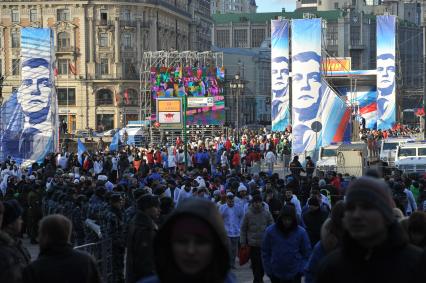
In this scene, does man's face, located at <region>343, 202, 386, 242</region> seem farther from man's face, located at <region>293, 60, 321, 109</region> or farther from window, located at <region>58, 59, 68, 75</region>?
window, located at <region>58, 59, 68, 75</region>

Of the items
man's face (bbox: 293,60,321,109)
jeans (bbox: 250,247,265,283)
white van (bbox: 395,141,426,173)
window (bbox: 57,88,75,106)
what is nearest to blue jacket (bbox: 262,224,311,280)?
jeans (bbox: 250,247,265,283)

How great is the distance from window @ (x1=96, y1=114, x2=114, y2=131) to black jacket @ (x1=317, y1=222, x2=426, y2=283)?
90.8m

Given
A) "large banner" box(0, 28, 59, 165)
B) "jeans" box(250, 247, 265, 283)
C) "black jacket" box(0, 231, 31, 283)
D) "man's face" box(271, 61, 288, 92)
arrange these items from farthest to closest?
"man's face" box(271, 61, 288, 92) → "large banner" box(0, 28, 59, 165) → "jeans" box(250, 247, 265, 283) → "black jacket" box(0, 231, 31, 283)

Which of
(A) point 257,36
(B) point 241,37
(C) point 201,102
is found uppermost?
(A) point 257,36

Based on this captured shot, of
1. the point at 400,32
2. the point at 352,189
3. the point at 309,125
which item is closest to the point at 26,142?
the point at 309,125

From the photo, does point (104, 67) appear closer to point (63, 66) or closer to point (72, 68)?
point (72, 68)

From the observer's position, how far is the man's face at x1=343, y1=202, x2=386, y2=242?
4.52 m

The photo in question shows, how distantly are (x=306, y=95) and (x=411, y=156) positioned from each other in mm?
6877

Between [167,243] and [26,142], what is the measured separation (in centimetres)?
3315

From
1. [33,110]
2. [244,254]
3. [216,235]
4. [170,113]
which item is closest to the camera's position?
[216,235]

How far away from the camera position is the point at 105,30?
3792 inches

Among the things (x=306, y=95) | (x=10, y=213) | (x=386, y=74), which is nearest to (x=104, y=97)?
(x=386, y=74)

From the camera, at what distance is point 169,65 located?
255 feet

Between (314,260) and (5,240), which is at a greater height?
(5,240)
